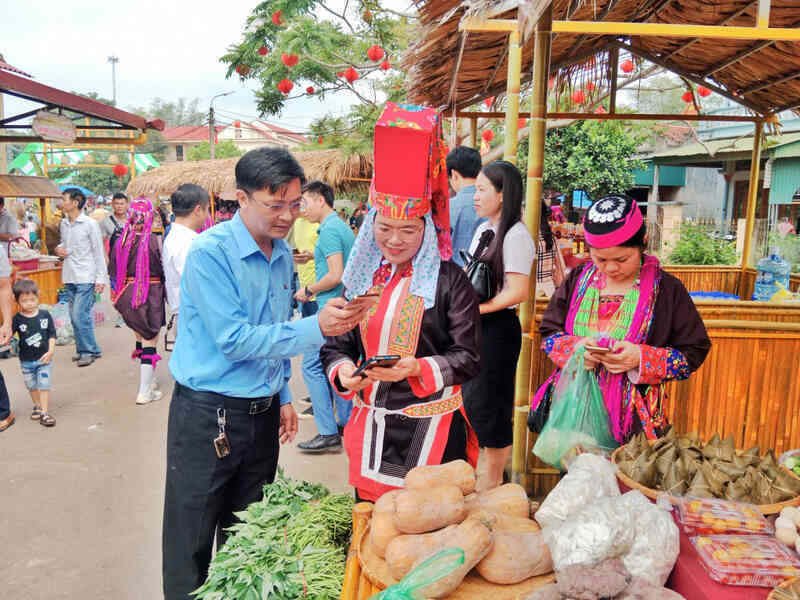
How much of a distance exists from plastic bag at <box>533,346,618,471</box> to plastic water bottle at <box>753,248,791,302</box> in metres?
4.24

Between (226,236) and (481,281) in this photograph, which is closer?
(226,236)

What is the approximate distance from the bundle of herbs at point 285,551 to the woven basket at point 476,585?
22 cm

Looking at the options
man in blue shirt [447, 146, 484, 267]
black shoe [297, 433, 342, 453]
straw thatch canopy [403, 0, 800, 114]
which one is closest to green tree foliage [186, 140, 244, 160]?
straw thatch canopy [403, 0, 800, 114]

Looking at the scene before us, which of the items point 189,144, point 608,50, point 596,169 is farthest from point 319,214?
point 189,144

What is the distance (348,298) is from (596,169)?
15655mm

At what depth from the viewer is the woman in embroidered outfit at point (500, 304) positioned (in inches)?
126

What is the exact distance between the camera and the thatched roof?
1788 centimetres

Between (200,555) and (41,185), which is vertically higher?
(41,185)

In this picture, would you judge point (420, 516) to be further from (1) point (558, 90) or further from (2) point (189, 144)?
(2) point (189, 144)

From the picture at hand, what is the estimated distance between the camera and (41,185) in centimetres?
1020

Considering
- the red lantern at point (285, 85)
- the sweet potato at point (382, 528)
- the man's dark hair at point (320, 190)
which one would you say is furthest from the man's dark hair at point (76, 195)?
the sweet potato at point (382, 528)

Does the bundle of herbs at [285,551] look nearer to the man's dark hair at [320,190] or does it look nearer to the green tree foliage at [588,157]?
the man's dark hair at [320,190]

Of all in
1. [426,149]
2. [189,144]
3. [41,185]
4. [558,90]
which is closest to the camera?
[426,149]

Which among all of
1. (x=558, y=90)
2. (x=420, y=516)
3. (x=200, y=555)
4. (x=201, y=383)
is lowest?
(x=200, y=555)
